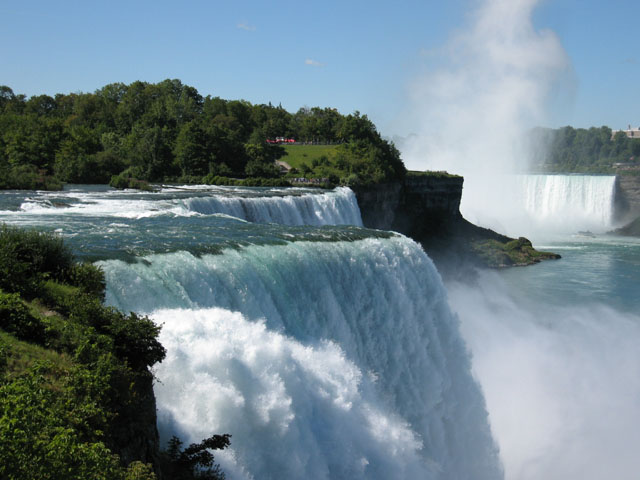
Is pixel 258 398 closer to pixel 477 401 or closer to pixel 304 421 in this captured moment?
pixel 304 421

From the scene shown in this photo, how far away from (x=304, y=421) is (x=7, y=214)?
14708mm

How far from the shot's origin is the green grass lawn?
53.6 m

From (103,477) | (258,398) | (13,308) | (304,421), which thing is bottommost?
(304,421)

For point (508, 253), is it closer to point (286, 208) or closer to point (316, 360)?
point (286, 208)

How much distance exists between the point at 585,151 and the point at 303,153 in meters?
81.2

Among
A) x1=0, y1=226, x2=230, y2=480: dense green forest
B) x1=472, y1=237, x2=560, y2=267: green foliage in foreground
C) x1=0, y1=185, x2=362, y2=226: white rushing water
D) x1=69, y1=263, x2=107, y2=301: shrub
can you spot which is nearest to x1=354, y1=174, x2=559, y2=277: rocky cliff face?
x1=472, y1=237, x2=560, y2=267: green foliage in foreground

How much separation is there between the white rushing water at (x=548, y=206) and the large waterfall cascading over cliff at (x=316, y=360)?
4463 cm

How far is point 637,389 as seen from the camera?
22234mm

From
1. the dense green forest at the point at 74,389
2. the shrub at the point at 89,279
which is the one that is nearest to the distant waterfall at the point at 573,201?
the shrub at the point at 89,279

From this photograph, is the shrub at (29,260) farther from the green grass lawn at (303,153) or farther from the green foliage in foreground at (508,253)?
the green grass lawn at (303,153)

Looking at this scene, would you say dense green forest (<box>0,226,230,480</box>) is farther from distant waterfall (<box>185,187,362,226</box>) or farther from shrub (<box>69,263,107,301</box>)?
distant waterfall (<box>185,187,362,226</box>)

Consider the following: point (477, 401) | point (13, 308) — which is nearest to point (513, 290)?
point (477, 401)

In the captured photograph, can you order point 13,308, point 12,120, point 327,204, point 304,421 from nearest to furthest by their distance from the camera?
point 13,308 < point 304,421 < point 327,204 < point 12,120

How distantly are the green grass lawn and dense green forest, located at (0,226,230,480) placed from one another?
4279cm
